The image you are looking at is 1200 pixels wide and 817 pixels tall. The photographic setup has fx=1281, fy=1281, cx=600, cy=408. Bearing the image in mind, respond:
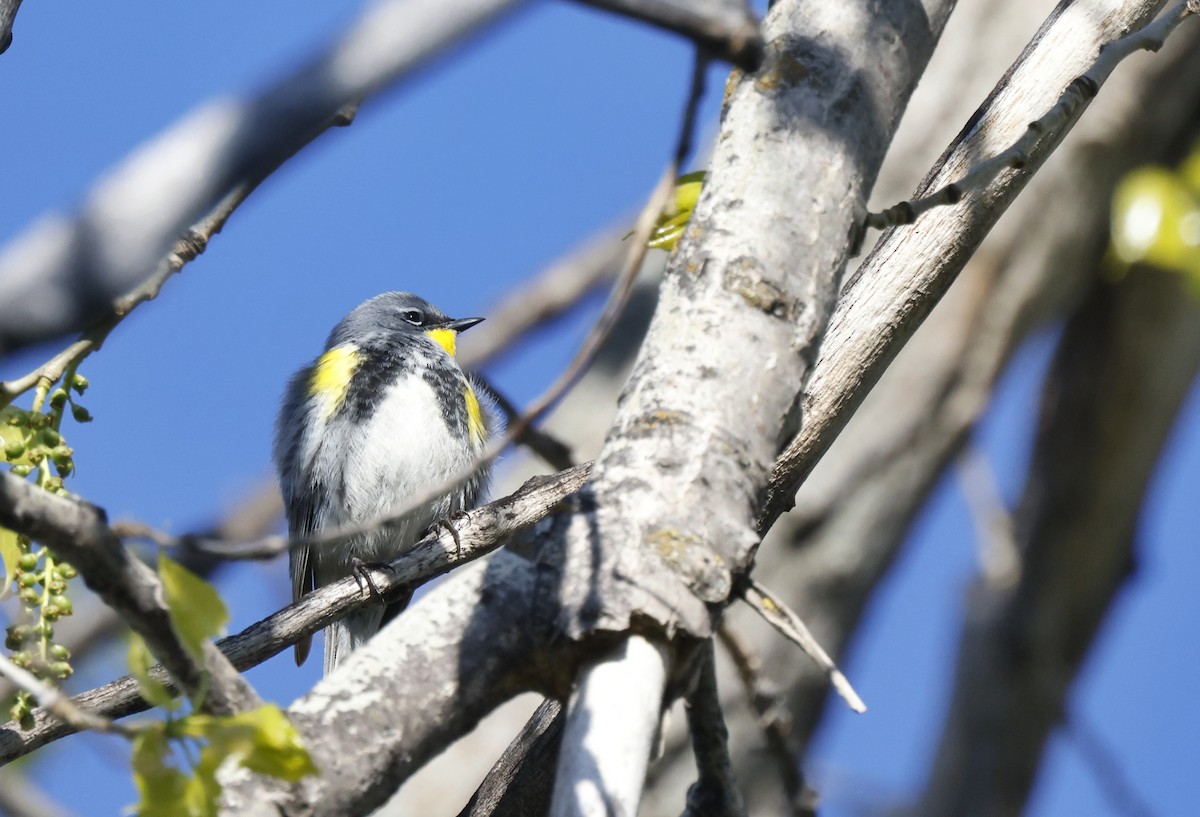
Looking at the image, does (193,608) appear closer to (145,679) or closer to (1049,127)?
(145,679)

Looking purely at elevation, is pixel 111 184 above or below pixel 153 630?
above

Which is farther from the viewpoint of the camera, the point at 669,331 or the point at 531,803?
the point at 531,803

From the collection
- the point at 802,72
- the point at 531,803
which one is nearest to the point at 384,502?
the point at 531,803

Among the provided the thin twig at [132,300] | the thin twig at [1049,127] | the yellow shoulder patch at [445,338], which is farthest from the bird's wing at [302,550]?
the thin twig at [1049,127]

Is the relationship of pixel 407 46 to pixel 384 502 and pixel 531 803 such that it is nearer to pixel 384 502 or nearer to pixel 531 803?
pixel 531 803

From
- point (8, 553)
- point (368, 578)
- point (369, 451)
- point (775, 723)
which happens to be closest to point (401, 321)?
point (369, 451)

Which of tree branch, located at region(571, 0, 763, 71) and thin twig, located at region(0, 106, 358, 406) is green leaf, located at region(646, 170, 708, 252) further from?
tree branch, located at region(571, 0, 763, 71)

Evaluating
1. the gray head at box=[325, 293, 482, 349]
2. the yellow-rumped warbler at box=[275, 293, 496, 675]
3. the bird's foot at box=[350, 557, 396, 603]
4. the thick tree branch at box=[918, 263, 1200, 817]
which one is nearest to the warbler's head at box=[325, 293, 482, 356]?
the gray head at box=[325, 293, 482, 349]

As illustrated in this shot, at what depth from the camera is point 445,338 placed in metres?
6.17

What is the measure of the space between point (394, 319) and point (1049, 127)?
4515 mm

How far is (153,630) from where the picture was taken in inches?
51.8

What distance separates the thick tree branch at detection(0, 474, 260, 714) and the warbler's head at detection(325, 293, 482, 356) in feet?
15.0

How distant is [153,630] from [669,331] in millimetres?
756

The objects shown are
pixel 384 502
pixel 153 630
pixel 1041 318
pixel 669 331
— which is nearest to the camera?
pixel 153 630
